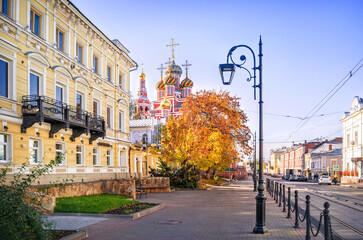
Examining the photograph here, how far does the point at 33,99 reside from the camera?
1748 centimetres

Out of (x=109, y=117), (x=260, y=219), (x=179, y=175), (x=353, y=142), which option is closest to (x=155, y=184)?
(x=179, y=175)

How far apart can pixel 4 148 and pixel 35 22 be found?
22.6 ft

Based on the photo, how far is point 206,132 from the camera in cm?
3319

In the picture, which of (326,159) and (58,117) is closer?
(58,117)

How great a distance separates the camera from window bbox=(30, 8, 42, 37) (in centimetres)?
1814

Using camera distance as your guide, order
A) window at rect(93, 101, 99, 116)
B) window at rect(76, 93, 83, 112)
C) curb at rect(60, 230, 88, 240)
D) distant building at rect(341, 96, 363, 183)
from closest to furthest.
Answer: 1. curb at rect(60, 230, 88, 240)
2. window at rect(76, 93, 83, 112)
3. window at rect(93, 101, 99, 116)
4. distant building at rect(341, 96, 363, 183)

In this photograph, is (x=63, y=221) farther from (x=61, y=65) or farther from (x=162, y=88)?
(x=162, y=88)

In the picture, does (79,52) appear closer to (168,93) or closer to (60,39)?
(60,39)

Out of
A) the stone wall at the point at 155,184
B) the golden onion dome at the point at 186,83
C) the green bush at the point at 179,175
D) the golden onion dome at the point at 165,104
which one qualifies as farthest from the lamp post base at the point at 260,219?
the golden onion dome at the point at 186,83

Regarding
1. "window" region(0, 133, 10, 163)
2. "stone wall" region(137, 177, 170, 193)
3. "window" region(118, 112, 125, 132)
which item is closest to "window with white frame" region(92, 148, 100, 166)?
"stone wall" region(137, 177, 170, 193)

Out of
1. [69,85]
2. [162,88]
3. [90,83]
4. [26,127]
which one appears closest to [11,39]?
[26,127]

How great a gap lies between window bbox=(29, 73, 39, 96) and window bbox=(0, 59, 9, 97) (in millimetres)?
1767

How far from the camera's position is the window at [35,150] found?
703 inches

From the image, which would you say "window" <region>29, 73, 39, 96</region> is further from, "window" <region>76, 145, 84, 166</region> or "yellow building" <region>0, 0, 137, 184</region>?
"window" <region>76, 145, 84, 166</region>
